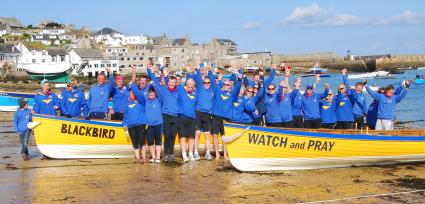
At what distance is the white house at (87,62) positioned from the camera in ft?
250

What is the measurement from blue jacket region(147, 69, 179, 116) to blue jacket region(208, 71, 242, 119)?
867mm

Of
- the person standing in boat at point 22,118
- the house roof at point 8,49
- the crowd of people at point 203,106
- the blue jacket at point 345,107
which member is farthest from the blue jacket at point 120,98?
the house roof at point 8,49

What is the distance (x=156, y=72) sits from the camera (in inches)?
418

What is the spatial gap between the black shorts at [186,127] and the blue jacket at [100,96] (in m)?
2.08

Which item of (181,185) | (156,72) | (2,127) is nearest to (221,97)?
(156,72)

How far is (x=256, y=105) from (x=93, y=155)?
398cm

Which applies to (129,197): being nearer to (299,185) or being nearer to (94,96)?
(299,185)

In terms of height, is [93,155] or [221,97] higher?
[221,97]

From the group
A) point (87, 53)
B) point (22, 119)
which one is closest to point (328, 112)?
point (22, 119)

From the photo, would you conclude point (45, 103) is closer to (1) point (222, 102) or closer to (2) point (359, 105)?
(1) point (222, 102)

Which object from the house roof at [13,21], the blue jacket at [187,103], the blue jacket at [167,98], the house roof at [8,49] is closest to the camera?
the blue jacket at [167,98]

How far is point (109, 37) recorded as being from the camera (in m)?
124

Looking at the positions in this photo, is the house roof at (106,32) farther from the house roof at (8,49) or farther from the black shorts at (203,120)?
the black shorts at (203,120)

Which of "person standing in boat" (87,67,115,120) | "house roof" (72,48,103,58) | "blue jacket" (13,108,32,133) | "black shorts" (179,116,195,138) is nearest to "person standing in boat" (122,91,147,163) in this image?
"black shorts" (179,116,195,138)
